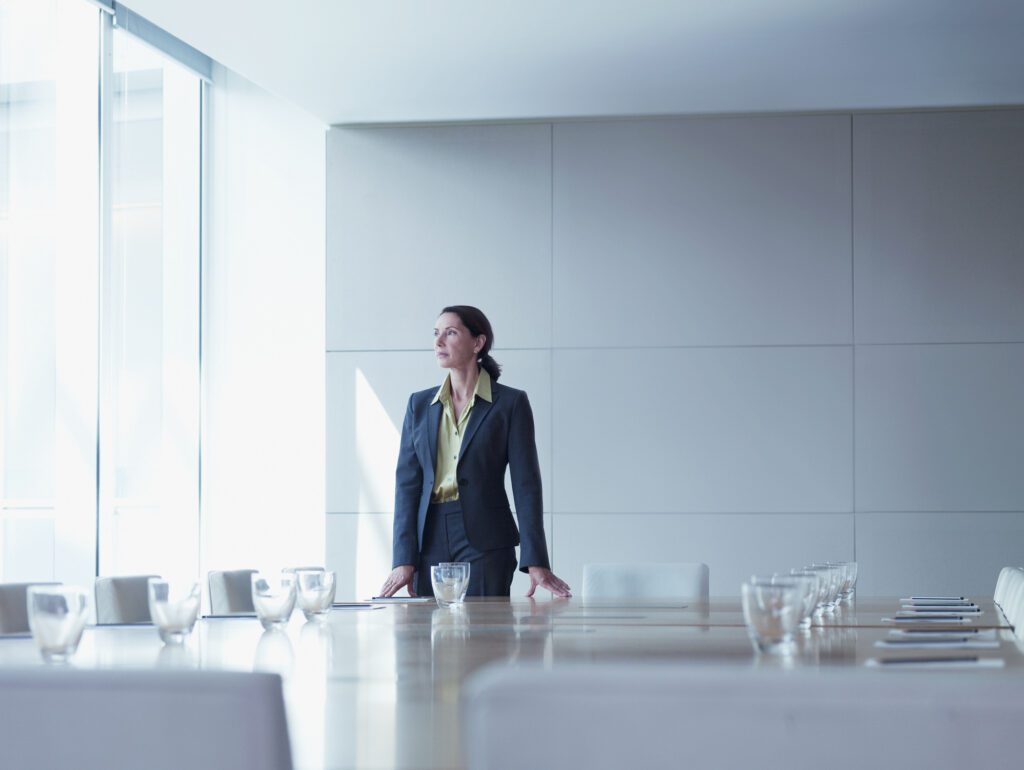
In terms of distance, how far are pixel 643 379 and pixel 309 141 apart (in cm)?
268

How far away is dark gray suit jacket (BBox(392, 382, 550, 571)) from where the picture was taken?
14.9ft

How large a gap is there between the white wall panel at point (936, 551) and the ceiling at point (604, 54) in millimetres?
2248

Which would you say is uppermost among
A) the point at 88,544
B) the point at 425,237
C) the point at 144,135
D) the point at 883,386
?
the point at 144,135

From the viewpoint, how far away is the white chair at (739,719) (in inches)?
44.5

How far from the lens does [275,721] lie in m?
1.26

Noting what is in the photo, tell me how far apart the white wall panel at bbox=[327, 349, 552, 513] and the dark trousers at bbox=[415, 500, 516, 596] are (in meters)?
2.39

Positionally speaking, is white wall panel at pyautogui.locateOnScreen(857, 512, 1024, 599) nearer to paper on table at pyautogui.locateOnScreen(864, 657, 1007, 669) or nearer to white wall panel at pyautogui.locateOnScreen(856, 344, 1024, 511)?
white wall panel at pyautogui.locateOnScreen(856, 344, 1024, 511)

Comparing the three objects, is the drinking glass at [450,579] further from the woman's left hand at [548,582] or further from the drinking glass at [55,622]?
the drinking glass at [55,622]

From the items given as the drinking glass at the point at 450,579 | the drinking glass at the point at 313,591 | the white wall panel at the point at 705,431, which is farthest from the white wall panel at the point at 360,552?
the drinking glass at the point at 313,591

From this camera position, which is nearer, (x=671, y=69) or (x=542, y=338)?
(x=671, y=69)

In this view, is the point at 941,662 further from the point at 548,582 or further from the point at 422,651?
the point at 548,582


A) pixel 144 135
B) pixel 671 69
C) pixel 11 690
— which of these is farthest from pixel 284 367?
pixel 11 690

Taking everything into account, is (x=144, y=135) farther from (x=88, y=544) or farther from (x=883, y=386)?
(x=883, y=386)

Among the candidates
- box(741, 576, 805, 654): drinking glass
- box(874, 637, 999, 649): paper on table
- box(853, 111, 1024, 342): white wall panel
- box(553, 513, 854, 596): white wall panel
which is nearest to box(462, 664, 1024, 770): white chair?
box(741, 576, 805, 654): drinking glass
